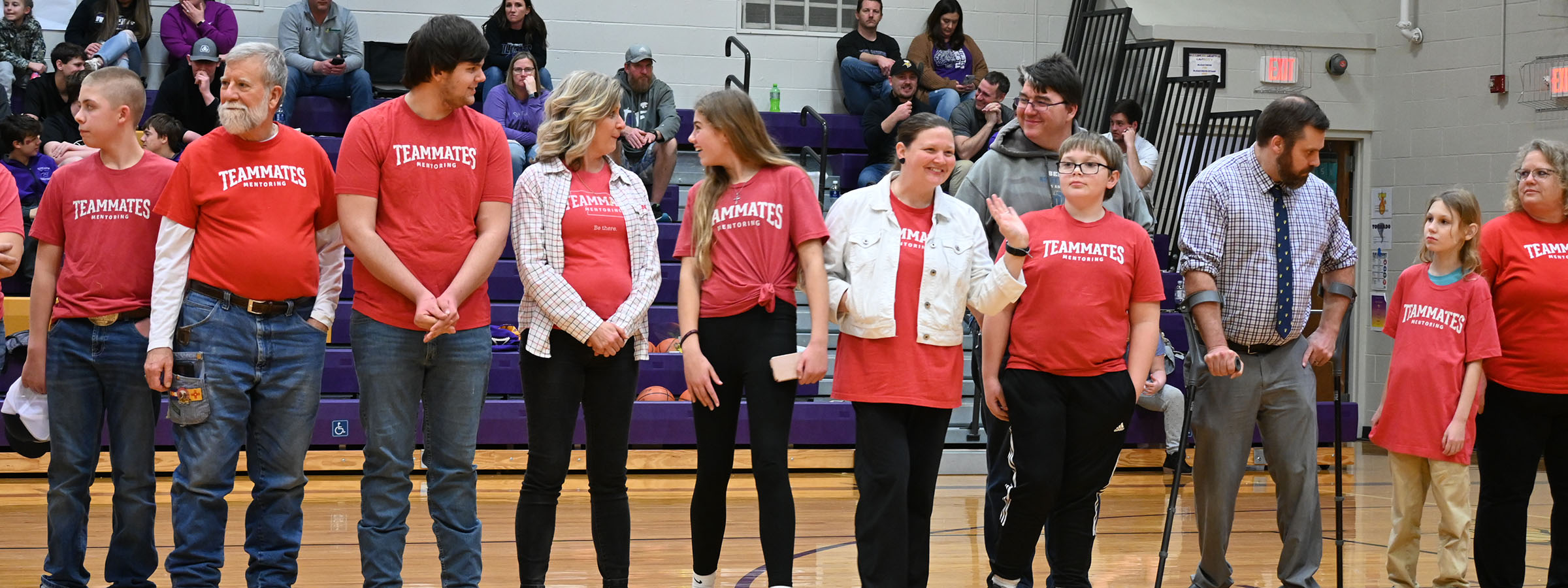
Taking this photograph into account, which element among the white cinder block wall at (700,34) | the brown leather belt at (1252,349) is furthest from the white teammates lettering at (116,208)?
the white cinder block wall at (700,34)

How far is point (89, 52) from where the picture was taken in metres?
7.96

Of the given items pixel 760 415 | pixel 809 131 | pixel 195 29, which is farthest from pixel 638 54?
pixel 760 415

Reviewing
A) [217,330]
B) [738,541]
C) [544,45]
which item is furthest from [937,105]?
[217,330]

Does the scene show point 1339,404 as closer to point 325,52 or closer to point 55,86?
point 325,52

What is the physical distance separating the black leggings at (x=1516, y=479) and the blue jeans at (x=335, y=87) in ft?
21.8

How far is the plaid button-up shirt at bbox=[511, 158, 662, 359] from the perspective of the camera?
10.6 ft

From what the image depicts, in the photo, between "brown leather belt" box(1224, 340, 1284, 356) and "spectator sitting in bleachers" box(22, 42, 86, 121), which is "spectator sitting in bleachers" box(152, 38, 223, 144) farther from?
"brown leather belt" box(1224, 340, 1284, 356)

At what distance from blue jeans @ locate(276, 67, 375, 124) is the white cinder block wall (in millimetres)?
926

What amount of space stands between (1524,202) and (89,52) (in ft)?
25.3

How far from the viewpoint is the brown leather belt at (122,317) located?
3277 millimetres

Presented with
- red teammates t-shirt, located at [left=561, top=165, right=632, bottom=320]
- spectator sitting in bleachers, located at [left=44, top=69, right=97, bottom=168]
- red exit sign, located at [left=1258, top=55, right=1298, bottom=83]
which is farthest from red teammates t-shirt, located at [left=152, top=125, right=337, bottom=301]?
red exit sign, located at [left=1258, top=55, right=1298, bottom=83]

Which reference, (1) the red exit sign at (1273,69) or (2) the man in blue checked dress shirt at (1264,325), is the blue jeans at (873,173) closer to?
(1) the red exit sign at (1273,69)

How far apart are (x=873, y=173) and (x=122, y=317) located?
19.4ft

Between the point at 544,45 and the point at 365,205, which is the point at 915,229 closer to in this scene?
the point at 365,205
